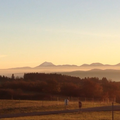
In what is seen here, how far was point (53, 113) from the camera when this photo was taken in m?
37.7

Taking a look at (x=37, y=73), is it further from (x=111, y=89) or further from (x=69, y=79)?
(x=111, y=89)

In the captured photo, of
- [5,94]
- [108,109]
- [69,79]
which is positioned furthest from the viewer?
[69,79]

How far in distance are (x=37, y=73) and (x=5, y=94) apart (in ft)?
228

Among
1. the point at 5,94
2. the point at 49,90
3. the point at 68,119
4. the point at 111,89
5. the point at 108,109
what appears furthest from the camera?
the point at 111,89

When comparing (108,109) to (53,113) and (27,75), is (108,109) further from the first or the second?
(27,75)

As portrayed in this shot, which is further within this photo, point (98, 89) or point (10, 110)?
point (98, 89)

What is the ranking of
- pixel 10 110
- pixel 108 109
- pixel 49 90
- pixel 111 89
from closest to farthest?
pixel 108 109 < pixel 10 110 < pixel 49 90 < pixel 111 89

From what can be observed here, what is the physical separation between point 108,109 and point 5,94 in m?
60.1

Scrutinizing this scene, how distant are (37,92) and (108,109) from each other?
67381 mm

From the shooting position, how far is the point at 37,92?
10838cm

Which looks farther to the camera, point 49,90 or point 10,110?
point 49,90

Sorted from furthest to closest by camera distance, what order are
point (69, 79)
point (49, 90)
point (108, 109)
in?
point (69, 79), point (49, 90), point (108, 109)

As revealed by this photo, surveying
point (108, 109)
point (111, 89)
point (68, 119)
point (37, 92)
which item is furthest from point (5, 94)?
point (68, 119)

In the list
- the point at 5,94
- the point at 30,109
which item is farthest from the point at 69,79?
the point at 30,109
